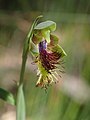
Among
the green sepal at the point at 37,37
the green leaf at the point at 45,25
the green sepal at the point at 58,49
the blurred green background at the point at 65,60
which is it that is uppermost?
the green leaf at the point at 45,25

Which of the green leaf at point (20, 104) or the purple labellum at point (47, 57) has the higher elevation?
the purple labellum at point (47, 57)

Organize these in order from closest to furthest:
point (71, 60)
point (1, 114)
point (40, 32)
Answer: point (40, 32), point (71, 60), point (1, 114)

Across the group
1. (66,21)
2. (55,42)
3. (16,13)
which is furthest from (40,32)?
(16,13)

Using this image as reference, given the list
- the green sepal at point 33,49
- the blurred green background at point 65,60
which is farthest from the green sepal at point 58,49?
the blurred green background at point 65,60

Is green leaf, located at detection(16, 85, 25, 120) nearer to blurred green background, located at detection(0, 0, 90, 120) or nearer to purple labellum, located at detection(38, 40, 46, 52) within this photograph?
purple labellum, located at detection(38, 40, 46, 52)

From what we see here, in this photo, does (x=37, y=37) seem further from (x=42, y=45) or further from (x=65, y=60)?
(x=65, y=60)

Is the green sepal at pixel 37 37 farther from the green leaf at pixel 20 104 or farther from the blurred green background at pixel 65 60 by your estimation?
the blurred green background at pixel 65 60

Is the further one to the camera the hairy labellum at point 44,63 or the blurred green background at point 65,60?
the blurred green background at point 65,60

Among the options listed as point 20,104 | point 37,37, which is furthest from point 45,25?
point 20,104

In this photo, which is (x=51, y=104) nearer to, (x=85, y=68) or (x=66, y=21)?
(x=85, y=68)
